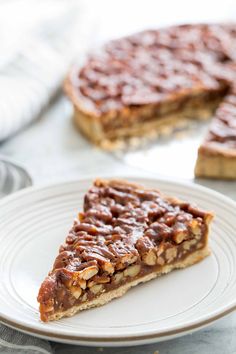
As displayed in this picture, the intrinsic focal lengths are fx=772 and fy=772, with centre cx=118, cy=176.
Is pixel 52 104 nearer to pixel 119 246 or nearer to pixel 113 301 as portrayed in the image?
pixel 119 246

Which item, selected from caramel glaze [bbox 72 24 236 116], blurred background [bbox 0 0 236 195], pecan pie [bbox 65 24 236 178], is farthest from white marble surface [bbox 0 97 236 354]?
caramel glaze [bbox 72 24 236 116]

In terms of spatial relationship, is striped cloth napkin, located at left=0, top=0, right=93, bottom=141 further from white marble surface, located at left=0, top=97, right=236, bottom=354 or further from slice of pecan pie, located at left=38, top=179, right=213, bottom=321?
slice of pecan pie, located at left=38, top=179, right=213, bottom=321

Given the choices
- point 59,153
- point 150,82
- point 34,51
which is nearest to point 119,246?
point 59,153

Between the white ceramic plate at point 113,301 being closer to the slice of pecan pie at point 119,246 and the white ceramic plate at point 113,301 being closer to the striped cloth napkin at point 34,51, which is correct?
the slice of pecan pie at point 119,246

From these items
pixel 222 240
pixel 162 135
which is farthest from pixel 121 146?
pixel 222 240

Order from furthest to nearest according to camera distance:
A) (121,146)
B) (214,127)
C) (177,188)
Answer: (121,146) → (214,127) → (177,188)

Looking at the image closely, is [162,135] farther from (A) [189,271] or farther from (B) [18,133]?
(A) [189,271]

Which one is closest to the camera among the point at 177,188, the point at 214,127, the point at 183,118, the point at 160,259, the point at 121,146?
the point at 160,259

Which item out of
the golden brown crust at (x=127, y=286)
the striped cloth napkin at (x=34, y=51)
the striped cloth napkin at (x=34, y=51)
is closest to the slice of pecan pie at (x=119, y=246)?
the golden brown crust at (x=127, y=286)
